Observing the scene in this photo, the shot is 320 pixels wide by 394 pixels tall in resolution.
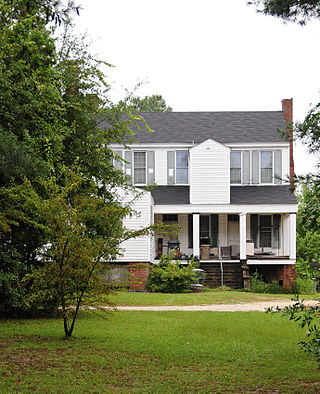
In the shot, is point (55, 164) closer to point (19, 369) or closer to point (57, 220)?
point (57, 220)

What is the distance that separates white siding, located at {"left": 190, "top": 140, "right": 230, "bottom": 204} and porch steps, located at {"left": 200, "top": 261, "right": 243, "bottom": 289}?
2.94 m

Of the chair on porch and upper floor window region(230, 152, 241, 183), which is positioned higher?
upper floor window region(230, 152, 241, 183)

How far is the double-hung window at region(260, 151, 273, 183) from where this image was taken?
98.2 ft

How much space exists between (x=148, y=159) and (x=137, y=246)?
5.43 metres

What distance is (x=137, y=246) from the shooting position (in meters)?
26.8

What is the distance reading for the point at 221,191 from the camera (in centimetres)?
2872

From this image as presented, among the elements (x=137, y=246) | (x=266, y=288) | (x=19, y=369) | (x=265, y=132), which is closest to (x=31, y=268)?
(x=19, y=369)

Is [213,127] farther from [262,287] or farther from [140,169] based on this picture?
[262,287]

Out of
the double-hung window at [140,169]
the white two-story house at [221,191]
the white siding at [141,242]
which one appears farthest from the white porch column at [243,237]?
the double-hung window at [140,169]

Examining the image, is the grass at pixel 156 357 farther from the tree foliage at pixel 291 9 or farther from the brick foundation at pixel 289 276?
the brick foundation at pixel 289 276

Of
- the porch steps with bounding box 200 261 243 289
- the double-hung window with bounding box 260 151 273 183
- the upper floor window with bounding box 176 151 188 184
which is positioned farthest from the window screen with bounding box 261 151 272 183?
the porch steps with bounding box 200 261 243 289

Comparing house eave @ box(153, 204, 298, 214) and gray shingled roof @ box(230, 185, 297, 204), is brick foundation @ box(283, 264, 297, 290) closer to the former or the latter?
house eave @ box(153, 204, 298, 214)

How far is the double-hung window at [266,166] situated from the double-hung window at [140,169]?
18.9 feet

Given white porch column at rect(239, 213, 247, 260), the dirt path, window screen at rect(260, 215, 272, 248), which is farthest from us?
window screen at rect(260, 215, 272, 248)
